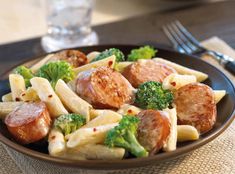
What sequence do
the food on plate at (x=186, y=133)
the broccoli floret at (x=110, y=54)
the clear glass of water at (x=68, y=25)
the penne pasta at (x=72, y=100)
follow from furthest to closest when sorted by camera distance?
the clear glass of water at (x=68, y=25) → the broccoli floret at (x=110, y=54) → the penne pasta at (x=72, y=100) → the food on plate at (x=186, y=133)

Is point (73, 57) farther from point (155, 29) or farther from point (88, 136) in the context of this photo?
point (155, 29)

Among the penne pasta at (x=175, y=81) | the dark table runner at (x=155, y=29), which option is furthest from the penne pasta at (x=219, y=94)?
the dark table runner at (x=155, y=29)

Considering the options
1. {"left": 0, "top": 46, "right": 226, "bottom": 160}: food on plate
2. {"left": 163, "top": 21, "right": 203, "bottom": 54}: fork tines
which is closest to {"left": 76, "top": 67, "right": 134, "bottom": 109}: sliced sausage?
{"left": 0, "top": 46, "right": 226, "bottom": 160}: food on plate

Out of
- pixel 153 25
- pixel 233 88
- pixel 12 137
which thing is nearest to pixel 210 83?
pixel 233 88

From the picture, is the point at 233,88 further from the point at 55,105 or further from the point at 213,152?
the point at 55,105

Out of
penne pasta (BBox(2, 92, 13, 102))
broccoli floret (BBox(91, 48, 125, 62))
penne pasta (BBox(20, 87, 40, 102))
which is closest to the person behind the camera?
penne pasta (BBox(20, 87, 40, 102))

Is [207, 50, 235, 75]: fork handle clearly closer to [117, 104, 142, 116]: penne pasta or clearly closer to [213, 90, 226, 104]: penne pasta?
[213, 90, 226, 104]: penne pasta

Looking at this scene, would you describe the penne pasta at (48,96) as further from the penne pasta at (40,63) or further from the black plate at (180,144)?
the penne pasta at (40,63)
